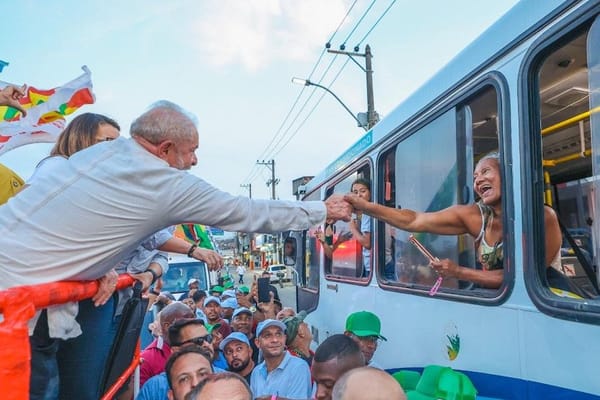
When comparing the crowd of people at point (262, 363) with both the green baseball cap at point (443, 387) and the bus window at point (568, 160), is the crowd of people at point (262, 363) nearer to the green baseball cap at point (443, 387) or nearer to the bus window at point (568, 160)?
the green baseball cap at point (443, 387)

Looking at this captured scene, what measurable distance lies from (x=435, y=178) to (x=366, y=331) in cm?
117

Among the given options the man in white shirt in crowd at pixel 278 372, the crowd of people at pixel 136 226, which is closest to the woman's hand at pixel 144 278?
the crowd of people at pixel 136 226

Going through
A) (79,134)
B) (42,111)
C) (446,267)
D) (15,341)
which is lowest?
(15,341)

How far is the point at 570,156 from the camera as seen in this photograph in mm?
3410

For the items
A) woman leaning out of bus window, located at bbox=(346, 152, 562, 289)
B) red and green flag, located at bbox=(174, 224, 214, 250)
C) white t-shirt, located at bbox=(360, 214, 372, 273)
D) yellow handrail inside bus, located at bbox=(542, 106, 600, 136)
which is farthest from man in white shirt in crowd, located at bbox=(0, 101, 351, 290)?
red and green flag, located at bbox=(174, 224, 214, 250)

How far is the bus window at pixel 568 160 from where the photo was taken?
1854 mm

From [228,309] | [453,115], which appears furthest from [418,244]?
[228,309]

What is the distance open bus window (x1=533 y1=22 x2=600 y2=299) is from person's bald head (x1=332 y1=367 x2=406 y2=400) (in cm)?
75

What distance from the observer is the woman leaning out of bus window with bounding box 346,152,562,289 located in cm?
203

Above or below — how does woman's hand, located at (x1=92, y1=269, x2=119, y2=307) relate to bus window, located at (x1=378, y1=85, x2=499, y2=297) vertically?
below

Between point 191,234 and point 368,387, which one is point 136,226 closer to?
point 368,387

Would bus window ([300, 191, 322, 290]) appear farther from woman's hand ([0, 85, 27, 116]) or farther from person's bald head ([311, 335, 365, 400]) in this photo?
woman's hand ([0, 85, 27, 116])

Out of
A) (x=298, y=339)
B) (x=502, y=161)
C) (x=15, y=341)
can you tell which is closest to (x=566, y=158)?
(x=502, y=161)

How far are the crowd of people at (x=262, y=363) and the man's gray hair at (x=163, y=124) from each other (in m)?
0.99
